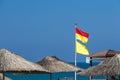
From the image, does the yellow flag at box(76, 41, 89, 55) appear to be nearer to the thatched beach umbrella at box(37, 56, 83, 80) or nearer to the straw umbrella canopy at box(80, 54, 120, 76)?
the thatched beach umbrella at box(37, 56, 83, 80)

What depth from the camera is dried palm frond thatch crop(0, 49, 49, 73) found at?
16.0 meters

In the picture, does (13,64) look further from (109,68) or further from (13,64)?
(109,68)

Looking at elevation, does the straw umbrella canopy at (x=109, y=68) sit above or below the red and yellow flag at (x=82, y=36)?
below

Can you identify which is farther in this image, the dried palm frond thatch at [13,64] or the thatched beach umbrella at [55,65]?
the thatched beach umbrella at [55,65]

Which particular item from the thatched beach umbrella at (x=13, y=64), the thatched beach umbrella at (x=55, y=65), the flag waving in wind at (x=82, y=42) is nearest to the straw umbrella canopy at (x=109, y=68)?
the thatched beach umbrella at (x=13, y=64)

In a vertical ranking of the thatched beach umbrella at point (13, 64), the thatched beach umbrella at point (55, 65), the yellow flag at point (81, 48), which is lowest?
the thatched beach umbrella at point (13, 64)

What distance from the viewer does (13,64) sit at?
16.2m

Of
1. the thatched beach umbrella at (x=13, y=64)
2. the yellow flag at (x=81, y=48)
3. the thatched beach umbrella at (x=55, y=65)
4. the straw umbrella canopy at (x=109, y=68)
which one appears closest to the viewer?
the thatched beach umbrella at (x=13, y=64)

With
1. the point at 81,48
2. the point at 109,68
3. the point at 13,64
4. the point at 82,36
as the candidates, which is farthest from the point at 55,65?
the point at 13,64

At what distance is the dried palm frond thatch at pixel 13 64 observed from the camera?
16016 millimetres

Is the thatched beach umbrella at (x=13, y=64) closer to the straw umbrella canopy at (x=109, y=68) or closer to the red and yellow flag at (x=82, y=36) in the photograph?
the straw umbrella canopy at (x=109, y=68)

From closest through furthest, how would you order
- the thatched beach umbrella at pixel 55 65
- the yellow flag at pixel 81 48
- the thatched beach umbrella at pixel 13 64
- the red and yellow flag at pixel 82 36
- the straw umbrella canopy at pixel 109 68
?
1. the thatched beach umbrella at pixel 13 64
2. the straw umbrella canopy at pixel 109 68
3. the thatched beach umbrella at pixel 55 65
4. the yellow flag at pixel 81 48
5. the red and yellow flag at pixel 82 36

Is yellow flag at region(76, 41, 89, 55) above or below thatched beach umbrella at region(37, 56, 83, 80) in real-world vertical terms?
above

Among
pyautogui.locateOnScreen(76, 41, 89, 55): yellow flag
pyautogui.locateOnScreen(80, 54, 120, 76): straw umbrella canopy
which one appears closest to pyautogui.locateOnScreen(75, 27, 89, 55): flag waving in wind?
pyautogui.locateOnScreen(76, 41, 89, 55): yellow flag
